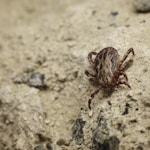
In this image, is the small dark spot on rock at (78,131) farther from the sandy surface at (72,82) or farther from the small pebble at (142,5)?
the small pebble at (142,5)

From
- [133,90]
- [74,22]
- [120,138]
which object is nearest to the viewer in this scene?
[120,138]

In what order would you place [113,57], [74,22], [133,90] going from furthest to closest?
[74,22]
[113,57]
[133,90]

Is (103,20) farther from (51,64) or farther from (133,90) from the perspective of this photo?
(133,90)

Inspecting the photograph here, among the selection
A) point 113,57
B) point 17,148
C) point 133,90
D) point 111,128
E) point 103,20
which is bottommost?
point 17,148

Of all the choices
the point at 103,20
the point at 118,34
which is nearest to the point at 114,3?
the point at 103,20

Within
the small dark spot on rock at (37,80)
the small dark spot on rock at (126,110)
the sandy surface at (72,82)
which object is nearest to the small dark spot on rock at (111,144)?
the sandy surface at (72,82)

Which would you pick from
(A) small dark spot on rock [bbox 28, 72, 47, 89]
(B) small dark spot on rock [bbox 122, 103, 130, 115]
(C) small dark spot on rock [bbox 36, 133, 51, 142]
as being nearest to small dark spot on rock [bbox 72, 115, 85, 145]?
(C) small dark spot on rock [bbox 36, 133, 51, 142]

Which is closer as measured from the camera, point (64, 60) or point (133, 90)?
point (133, 90)
